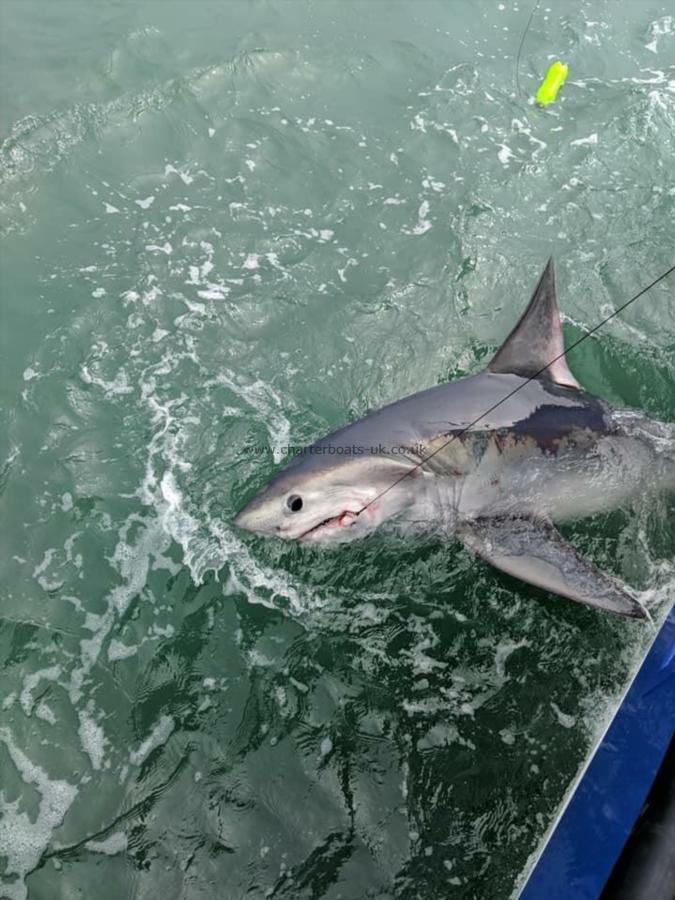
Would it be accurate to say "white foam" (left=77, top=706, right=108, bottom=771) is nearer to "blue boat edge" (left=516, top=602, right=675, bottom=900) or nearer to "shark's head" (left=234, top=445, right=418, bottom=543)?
"shark's head" (left=234, top=445, right=418, bottom=543)

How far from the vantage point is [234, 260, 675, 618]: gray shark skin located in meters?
4.83

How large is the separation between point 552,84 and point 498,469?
264 inches

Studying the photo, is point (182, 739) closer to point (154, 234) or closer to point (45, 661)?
point (45, 661)

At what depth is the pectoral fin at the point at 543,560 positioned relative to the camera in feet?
14.7

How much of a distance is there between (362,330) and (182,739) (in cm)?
414

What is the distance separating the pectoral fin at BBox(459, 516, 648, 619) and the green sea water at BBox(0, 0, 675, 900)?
44 centimetres

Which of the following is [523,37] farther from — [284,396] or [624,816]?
[624,816]

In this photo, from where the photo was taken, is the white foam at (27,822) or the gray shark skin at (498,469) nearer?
the white foam at (27,822)

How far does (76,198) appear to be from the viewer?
8.09m

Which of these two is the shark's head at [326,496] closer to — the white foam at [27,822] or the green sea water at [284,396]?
the green sea water at [284,396]

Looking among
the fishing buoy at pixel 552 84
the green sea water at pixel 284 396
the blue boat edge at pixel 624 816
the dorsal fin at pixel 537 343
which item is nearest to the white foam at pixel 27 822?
the green sea water at pixel 284 396

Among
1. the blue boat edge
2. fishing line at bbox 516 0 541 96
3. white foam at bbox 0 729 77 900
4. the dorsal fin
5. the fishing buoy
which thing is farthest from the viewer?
fishing line at bbox 516 0 541 96

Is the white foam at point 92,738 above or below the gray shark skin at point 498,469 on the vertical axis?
below

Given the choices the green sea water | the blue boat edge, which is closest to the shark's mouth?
the green sea water
